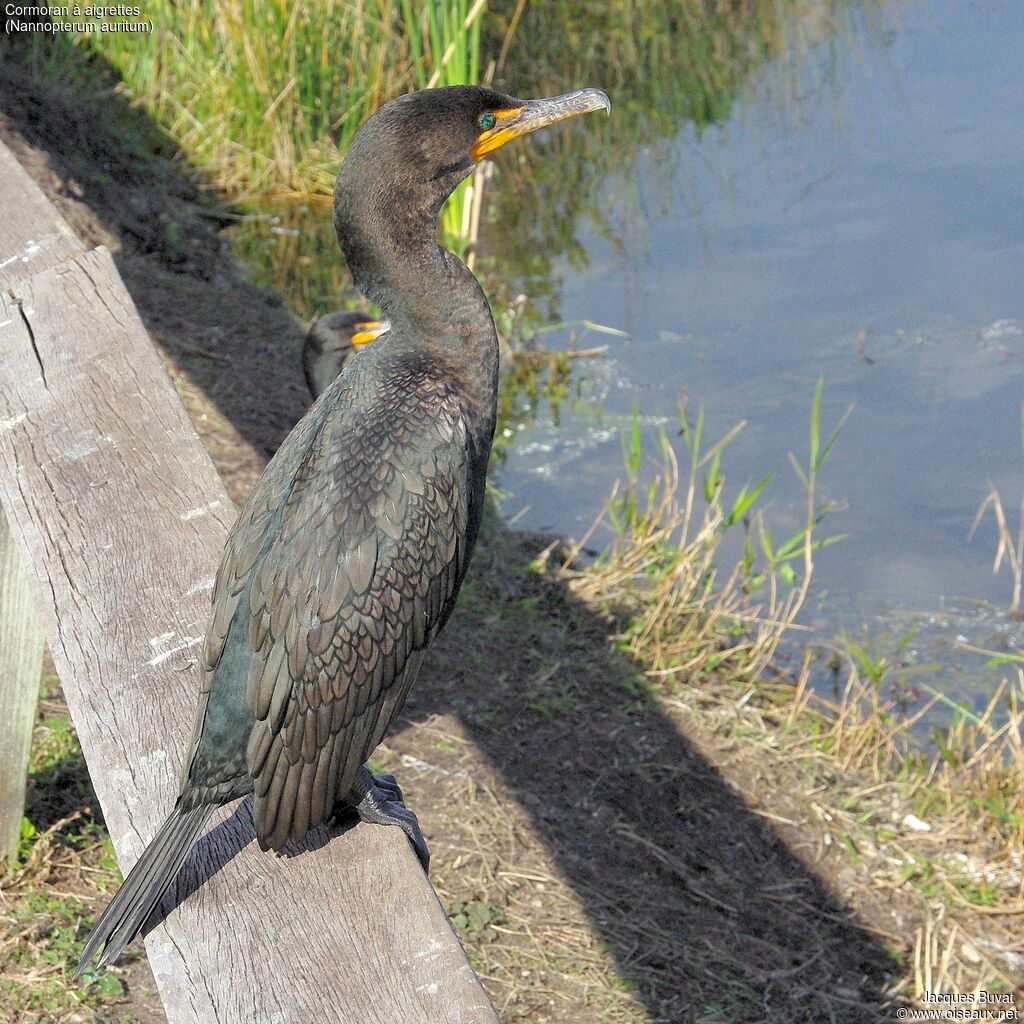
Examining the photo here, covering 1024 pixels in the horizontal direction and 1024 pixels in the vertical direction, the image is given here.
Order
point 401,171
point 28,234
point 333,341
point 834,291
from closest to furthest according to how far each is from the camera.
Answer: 1. point 401,171
2. point 28,234
3. point 333,341
4. point 834,291

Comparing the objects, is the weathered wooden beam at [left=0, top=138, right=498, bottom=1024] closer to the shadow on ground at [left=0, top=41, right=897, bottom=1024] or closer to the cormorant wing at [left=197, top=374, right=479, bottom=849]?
the cormorant wing at [left=197, top=374, right=479, bottom=849]

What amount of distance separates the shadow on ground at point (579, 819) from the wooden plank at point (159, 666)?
4.77ft

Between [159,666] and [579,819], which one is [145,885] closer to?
[159,666]

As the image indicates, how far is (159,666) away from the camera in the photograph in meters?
2.08

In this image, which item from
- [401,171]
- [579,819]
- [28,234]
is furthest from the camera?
[579,819]

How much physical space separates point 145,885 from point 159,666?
18.0 inches

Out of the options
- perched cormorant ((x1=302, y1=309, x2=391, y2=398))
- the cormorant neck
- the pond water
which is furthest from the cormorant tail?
the pond water

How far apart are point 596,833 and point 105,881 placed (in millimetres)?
1393

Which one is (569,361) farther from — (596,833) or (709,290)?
(596,833)

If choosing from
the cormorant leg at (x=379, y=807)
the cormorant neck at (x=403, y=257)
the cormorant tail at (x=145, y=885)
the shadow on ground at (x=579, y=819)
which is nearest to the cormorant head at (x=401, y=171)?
the cormorant neck at (x=403, y=257)

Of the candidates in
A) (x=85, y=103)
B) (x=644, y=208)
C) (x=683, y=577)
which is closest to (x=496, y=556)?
(x=683, y=577)

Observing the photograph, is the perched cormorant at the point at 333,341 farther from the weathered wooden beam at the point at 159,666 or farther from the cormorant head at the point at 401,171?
the cormorant head at the point at 401,171

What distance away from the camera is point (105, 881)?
3.01 metres

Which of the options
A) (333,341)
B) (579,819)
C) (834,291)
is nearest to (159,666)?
(579,819)
